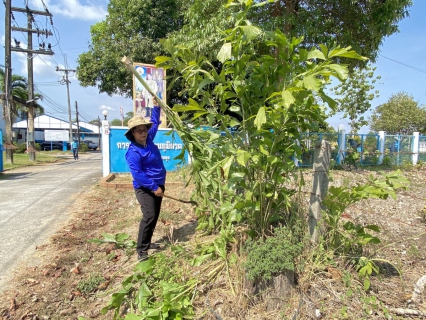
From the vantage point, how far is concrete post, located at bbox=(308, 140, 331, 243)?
2.56 m

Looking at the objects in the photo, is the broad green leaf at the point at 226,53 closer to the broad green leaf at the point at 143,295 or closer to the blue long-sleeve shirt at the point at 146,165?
the blue long-sleeve shirt at the point at 146,165

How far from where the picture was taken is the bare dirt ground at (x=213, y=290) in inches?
88.9

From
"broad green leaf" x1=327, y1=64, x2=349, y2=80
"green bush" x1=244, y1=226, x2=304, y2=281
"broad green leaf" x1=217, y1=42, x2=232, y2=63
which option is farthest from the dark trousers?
"broad green leaf" x1=327, y1=64, x2=349, y2=80

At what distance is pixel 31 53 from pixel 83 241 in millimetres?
20135

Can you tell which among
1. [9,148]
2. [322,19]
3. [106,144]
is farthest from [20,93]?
[322,19]

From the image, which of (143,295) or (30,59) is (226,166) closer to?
(143,295)

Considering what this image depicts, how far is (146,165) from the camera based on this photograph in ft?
11.3

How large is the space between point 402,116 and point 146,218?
3266 centimetres

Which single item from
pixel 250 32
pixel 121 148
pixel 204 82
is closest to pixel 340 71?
pixel 250 32

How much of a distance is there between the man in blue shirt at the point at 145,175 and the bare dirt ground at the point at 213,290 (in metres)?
0.26

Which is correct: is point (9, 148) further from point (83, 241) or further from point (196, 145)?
point (196, 145)

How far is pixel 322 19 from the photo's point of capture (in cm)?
830

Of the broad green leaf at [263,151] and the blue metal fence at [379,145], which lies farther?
the blue metal fence at [379,145]

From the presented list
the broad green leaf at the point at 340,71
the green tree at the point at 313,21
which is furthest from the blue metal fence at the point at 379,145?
the broad green leaf at the point at 340,71
